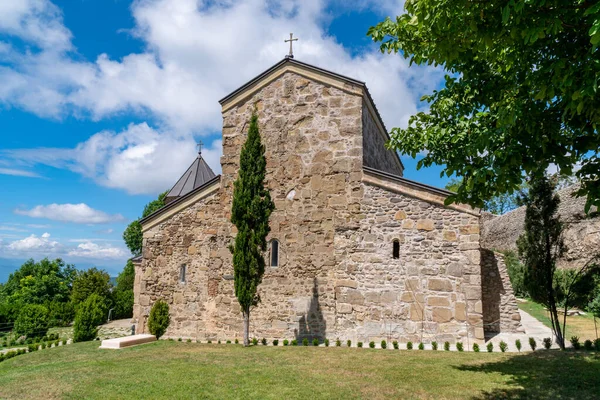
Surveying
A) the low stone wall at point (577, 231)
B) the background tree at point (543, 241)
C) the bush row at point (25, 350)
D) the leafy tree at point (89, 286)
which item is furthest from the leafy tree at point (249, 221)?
the leafy tree at point (89, 286)

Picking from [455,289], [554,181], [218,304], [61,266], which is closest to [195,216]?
[218,304]

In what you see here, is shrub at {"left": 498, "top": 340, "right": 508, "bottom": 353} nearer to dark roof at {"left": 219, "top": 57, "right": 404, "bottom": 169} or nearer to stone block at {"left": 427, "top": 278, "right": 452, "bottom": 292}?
stone block at {"left": 427, "top": 278, "right": 452, "bottom": 292}

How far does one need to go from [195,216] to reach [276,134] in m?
3.89

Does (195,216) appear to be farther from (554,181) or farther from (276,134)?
(554,181)

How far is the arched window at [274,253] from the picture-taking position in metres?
12.3

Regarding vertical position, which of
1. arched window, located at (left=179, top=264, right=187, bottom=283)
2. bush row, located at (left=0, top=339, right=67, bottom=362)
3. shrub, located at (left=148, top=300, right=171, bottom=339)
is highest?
arched window, located at (left=179, top=264, right=187, bottom=283)

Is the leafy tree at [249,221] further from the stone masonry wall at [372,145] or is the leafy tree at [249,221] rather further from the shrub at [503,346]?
the shrub at [503,346]

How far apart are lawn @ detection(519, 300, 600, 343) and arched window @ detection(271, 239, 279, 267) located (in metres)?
8.22

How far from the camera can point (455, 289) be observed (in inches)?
408

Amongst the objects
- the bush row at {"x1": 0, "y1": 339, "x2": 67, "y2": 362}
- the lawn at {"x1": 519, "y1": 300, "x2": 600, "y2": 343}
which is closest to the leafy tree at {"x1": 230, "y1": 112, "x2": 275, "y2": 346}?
the bush row at {"x1": 0, "y1": 339, "x2": 67, "y2": 362}

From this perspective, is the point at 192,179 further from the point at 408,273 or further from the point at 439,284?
the point at 439,284

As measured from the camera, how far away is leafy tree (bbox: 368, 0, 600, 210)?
3.67m

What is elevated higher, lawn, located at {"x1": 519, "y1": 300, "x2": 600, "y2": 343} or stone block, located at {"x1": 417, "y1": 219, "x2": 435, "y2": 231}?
stone block, located at {"x1": 417, "y1": 219, "x2": 435, "y2": 231}

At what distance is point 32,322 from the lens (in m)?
16.6
